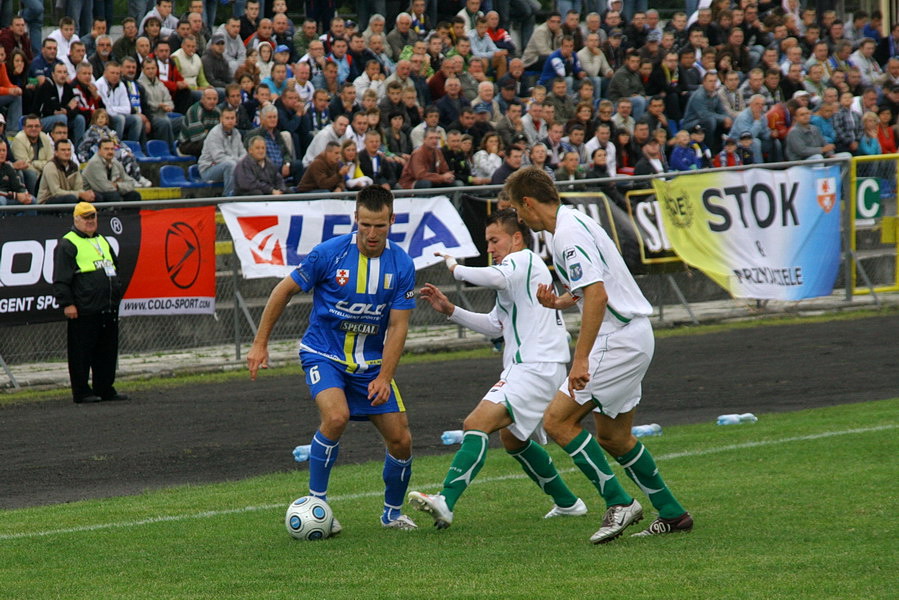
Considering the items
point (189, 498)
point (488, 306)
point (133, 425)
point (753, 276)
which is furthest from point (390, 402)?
point (753, 276)

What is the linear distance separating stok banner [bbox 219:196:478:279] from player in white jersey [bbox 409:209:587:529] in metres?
8.12

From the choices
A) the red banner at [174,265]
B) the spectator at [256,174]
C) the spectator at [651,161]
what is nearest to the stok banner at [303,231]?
the red banner at [174,265]

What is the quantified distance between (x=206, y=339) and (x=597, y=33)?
11491 millimetres

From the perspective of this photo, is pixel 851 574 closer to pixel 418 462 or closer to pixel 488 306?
pixel 418 462

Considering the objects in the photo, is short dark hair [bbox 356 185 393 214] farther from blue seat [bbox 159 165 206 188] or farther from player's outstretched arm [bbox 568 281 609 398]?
blue seat [bbox 159 165 206 188]

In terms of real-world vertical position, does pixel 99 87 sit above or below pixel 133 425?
above

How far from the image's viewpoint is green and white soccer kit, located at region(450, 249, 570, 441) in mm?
8023

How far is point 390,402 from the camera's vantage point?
7.82 m

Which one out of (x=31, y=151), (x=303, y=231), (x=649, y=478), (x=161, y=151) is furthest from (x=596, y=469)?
(x=161, y=151)

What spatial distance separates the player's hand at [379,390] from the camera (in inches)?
301

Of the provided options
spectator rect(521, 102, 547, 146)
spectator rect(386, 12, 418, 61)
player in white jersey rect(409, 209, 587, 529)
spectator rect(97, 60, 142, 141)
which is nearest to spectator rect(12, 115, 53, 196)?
spectator rect(97, 60, 142, 141)

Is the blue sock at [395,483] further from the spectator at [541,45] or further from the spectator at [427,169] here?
the spectator at [541,45]

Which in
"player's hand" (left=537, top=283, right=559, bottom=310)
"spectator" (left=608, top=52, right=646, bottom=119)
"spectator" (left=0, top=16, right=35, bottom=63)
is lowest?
"spectator" (left=608, top=52, right=646, bottom=119)

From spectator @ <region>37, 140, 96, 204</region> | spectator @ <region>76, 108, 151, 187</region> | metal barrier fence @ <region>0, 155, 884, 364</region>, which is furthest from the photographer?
spectator @ <region>76, 108, 151, 187</region>
